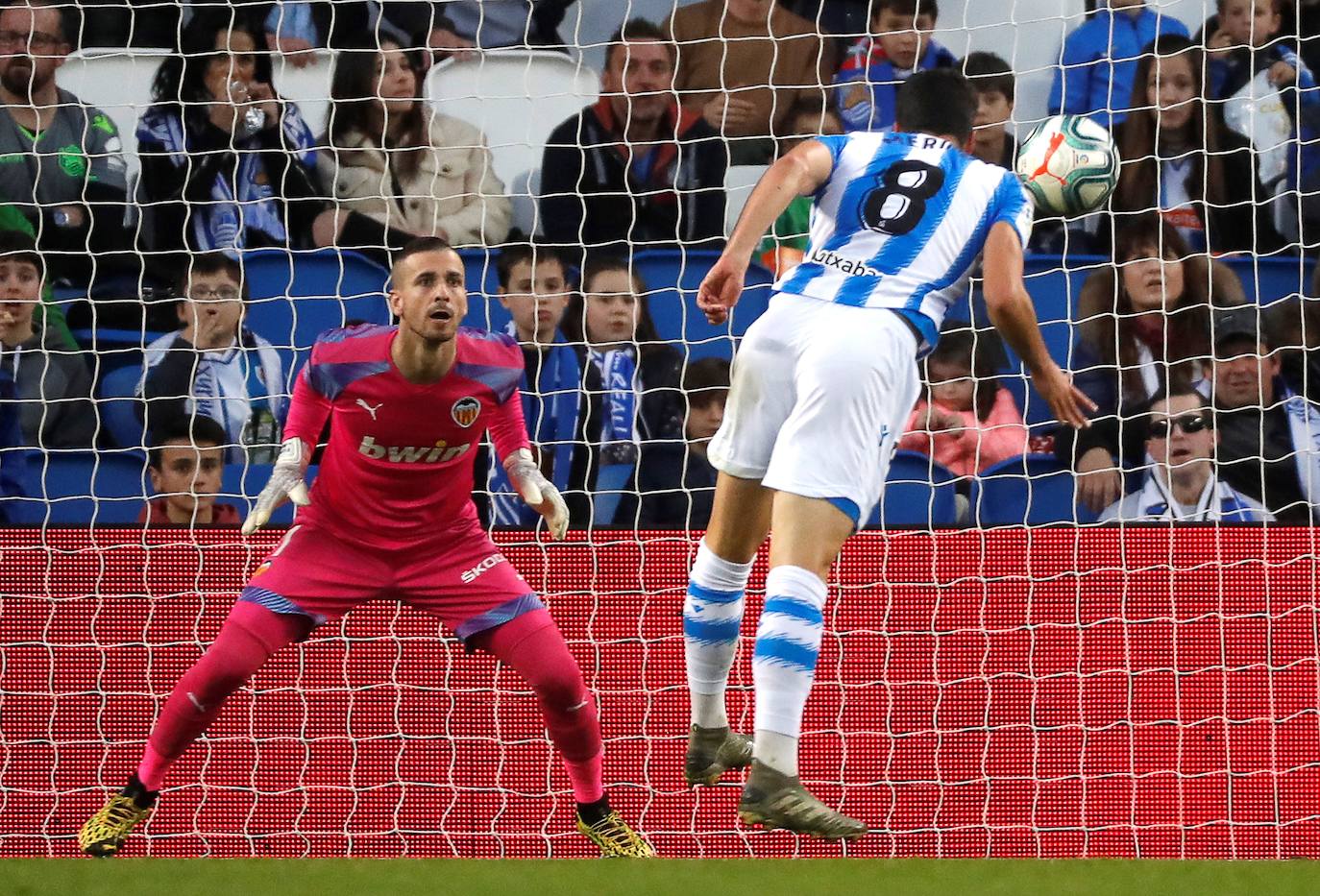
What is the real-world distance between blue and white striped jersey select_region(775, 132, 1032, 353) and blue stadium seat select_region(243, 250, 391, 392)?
10.3 feet

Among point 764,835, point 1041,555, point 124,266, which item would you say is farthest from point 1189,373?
point 124,266

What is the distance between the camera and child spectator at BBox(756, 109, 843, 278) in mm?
6910

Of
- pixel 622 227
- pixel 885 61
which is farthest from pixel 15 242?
pixel 885 61

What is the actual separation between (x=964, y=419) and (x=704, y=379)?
1010 millimetres

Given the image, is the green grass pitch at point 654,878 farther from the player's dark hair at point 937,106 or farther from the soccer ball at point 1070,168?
the soccer ball at point 1070,168

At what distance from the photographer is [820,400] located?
3.82 m

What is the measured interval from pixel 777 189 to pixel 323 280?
3.65m

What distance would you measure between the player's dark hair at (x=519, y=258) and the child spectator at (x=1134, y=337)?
208cm

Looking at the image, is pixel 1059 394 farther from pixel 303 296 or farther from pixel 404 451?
pixel 303 296

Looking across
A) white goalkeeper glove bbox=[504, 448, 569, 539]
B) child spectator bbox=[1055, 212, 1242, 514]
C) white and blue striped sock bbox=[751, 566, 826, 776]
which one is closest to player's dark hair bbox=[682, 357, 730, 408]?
child spectator bbox=[1055, 212, 1242, 514]

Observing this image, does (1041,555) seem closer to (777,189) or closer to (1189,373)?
(1189,373)

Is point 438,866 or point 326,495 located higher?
point 326,495

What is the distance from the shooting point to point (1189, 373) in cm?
670

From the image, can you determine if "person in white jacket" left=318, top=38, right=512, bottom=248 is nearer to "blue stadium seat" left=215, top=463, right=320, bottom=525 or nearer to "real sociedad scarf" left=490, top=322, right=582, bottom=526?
"real sociedad scarf" left=490, top=322, right=582, bottom=526
